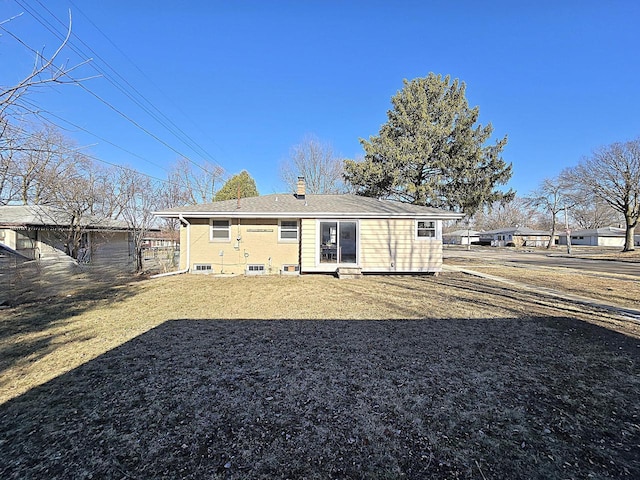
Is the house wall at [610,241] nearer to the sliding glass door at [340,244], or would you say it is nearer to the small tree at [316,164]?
the small tree at [316,164]

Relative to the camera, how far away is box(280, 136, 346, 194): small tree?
84.6 feet

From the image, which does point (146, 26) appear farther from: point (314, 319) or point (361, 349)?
point (361, 349)

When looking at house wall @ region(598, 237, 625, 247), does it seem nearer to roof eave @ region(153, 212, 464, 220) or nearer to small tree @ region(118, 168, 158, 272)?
roof eave @ region(153, 212, 464, 220)

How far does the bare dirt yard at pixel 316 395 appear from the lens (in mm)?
2059

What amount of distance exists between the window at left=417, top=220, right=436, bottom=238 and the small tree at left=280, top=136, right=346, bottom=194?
15.6m

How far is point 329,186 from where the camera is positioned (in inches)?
1031

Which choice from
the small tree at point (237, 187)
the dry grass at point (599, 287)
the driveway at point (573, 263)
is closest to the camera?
the dry grass at point (599, 287)

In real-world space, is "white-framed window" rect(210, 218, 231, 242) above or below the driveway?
above

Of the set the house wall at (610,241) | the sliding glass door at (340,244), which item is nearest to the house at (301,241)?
the sliding glass door at (340,244)

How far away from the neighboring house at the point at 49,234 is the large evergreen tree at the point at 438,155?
46.4 feet

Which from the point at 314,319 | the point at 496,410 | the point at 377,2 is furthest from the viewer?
the point at 377,2

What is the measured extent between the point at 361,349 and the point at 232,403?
1.96 metres

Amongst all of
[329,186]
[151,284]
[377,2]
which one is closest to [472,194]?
[377,2]

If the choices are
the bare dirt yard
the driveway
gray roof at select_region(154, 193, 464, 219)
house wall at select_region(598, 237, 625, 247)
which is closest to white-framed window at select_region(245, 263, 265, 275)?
gray roof at select_region(154, 193, 464, 219)
